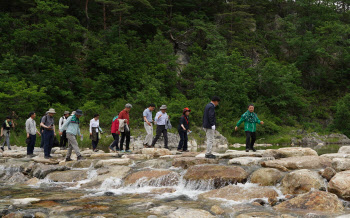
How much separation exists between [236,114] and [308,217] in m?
26.7

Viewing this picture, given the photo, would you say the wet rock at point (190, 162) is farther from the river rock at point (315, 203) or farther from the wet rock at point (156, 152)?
the river rock at point (315, 203)

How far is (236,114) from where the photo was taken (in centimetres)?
3206

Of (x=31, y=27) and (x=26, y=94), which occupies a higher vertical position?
(x=31, y=27)

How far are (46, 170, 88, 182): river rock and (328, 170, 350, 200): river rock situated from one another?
729 centimetres

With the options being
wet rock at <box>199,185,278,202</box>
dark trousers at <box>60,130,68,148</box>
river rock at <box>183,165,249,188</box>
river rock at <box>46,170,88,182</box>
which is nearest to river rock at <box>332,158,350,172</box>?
wet rock at <box>199,185,278,202</box>

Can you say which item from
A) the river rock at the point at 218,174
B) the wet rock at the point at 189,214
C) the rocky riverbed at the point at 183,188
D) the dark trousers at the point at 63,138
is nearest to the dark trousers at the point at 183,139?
the rocky riverbed at the point at 183,188

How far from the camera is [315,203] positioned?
6301 millimetres

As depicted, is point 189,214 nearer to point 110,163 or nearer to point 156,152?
point 110,163

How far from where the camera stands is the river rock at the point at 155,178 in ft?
29.2

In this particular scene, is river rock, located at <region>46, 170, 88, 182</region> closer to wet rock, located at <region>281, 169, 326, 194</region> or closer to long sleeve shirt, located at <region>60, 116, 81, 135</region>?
long sleeve shirt, located at <region>60, 116, 81, 135</region>

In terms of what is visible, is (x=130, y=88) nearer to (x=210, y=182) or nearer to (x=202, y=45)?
(x=202, y=45)

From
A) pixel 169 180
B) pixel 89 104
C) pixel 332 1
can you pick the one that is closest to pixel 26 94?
pixel 89 104

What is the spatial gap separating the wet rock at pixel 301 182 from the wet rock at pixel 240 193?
1.34 feet

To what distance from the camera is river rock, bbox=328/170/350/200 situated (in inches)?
264
